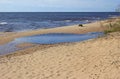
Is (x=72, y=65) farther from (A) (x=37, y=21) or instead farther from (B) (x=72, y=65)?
(A) (x=37, y=21)

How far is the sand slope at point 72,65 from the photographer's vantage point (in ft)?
29.9

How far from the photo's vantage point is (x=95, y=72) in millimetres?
9070

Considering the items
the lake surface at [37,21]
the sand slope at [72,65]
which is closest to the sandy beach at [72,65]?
the sand slope at [72,65]

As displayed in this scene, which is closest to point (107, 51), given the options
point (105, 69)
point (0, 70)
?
point (105, 69)

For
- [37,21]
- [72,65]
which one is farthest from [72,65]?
[37,21]

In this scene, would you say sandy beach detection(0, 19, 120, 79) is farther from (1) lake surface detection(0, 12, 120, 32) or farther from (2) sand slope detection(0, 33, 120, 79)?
(1) lake surface detection(0, 12, 120, 32)

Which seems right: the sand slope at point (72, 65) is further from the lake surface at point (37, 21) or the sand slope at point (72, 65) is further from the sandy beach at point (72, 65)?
the lake surface at point (37, 21)

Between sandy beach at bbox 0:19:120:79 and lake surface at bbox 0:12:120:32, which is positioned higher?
sandy beach at bbox 0:19:120:79

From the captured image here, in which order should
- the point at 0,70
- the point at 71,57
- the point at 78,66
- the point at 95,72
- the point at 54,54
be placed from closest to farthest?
1. the point at 95,72
2. the point at 78,66
3. the point at 0,70
4. the point at 71,57
5. the point at 54,54

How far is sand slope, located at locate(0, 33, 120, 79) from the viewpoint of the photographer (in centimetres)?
911

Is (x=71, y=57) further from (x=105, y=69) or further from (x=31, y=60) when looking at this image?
(x=105, y=69)

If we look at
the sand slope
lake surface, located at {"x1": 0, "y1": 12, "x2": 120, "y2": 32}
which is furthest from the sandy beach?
lake surface, located at {"x1": 0, "y1": 12, "x2": 120, "y2": 32}

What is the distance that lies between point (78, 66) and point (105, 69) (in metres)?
1.20

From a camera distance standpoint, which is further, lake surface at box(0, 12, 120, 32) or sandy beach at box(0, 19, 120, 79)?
lake surface at box(0, 12, 120, 32)
